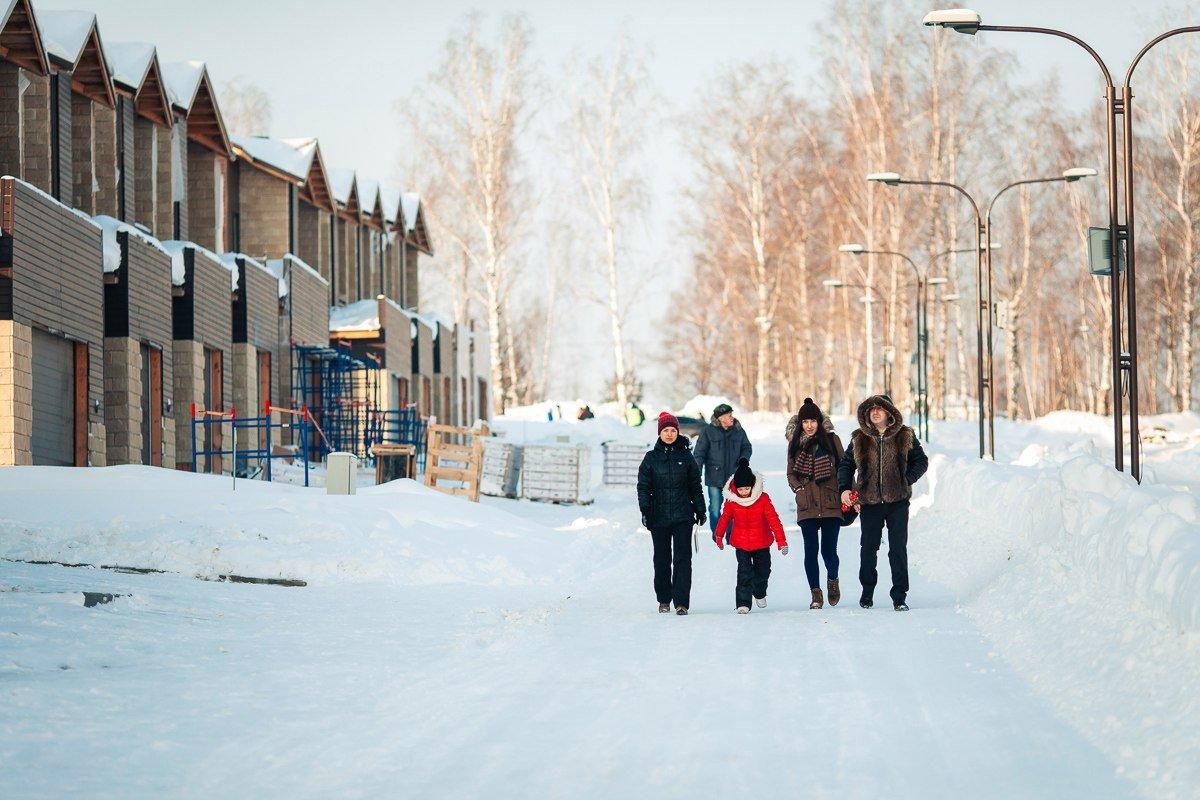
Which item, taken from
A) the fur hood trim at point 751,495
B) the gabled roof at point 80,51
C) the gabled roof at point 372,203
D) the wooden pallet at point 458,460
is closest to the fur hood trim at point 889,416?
the fur hood trim at point 751,495

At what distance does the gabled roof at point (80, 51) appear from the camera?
2308 centimetres

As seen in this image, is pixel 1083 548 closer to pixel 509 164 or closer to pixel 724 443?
pixel 724 443

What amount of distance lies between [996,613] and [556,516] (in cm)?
1472

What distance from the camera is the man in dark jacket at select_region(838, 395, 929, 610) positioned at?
12.2 metres

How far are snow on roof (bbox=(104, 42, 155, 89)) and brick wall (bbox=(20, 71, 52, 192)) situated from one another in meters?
2.76

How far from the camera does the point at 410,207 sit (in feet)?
158

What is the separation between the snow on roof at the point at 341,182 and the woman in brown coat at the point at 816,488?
91.8 ft

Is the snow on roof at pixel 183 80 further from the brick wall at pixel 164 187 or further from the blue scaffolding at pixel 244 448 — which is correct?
the blue scaffolding at pixel 244 448

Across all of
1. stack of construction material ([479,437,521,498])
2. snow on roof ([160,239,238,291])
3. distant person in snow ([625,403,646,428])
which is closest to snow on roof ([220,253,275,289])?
snow on roof ([160,239,238,291])

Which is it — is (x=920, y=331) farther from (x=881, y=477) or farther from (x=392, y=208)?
(x=881, y=477)

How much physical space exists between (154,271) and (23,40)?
477cm

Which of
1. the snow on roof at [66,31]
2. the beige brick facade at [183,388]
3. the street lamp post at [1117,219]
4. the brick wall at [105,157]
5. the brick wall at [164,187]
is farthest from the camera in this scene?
the brick wall at [164,187]

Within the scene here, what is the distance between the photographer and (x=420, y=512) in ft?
63.4

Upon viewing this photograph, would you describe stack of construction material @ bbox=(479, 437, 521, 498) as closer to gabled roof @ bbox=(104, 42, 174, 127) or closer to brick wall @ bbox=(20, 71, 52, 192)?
gabled roof @ bbox=(104, 42, 174, 127)
